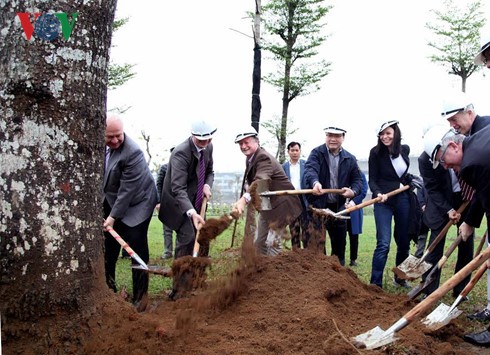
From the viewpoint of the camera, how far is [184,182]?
5.77 metres

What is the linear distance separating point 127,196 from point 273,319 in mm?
2236

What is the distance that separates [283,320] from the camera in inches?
147

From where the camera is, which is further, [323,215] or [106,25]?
[323,215]

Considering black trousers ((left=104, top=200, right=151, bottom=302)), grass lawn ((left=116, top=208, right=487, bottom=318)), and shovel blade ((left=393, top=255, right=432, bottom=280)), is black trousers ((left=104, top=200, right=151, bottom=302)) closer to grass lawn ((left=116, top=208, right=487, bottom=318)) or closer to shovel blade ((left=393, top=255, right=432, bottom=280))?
grass lawn ((left=116, top=208, right=487, bottom=318))

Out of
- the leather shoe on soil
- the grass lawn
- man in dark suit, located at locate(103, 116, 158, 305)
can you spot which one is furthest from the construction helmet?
the leather shoe on soil

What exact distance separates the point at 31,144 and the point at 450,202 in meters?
4.49

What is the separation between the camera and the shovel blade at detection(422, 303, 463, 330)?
13.5ft

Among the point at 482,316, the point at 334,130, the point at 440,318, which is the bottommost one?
the point at 482,316

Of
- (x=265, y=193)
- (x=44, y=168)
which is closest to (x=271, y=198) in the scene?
(x=265, y=193)

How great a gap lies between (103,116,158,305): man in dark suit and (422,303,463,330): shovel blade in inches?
102

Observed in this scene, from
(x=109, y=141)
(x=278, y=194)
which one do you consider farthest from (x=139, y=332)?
(x=278, y=194)

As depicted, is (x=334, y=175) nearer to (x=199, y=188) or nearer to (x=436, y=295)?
(x=199, y=188)

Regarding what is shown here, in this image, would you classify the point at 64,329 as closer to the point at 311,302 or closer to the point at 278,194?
the point at 311,302

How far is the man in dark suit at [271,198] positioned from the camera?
597 cm
